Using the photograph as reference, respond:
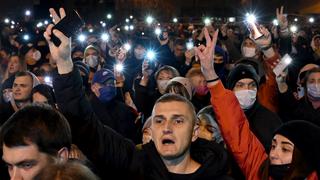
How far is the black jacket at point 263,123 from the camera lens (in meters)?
4.82

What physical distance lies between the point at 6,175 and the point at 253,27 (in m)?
3.63

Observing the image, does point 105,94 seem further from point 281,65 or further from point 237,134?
point 237,134

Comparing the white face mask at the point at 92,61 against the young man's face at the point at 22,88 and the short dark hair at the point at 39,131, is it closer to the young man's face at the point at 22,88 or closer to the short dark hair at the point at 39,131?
the young man's face at the point at 22,88

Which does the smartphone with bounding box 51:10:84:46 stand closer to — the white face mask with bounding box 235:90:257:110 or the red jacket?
the red jacket

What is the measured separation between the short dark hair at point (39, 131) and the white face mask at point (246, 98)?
242cm

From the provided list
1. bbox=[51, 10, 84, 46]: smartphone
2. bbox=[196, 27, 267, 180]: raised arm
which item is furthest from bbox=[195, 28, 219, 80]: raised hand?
bbox=[51, 10, 84, 46]: smartphone

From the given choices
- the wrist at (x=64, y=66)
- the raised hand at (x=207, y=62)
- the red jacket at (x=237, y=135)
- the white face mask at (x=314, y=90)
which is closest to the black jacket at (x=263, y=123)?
the red jacket at (x=237, y=135)

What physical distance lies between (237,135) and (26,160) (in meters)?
1.77

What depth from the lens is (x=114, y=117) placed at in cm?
635

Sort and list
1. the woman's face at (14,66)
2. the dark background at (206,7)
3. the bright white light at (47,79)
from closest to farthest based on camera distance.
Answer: the bright white light at (47,79), the woman's face at (14,66), the dark background at (206,7)

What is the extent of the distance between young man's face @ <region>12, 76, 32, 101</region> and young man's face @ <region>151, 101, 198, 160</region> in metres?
2.47

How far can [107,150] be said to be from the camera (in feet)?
11.7

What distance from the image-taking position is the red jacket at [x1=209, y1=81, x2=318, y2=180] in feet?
13.8

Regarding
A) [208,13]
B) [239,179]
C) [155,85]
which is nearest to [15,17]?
[208,13]
